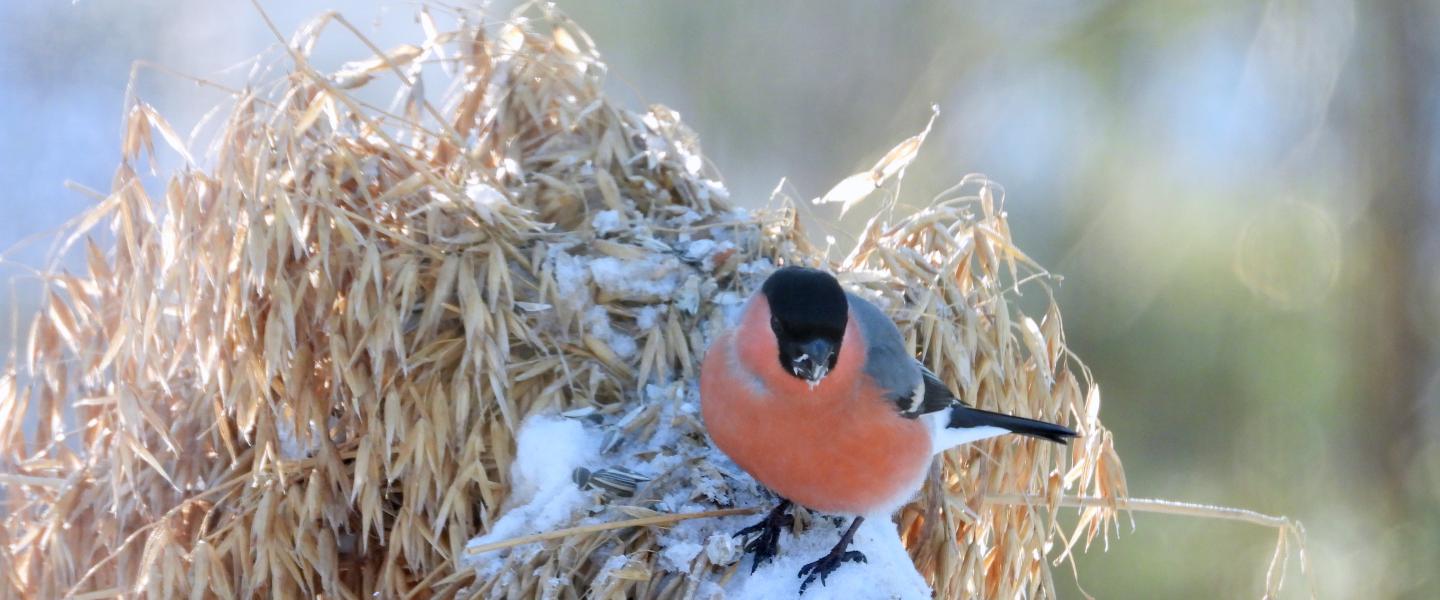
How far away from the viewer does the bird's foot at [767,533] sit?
1.42 metres

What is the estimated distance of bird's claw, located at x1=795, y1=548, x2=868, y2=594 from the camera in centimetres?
141

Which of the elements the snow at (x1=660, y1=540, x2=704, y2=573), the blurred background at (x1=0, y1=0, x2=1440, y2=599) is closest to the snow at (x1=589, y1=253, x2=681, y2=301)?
the snow at (x1=660, y1=540, x2=704, y2=573)

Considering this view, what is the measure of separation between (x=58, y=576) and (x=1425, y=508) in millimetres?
4727

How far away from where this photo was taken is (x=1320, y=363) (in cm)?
434

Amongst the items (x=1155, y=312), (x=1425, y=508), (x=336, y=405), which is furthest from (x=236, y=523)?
(x=1425, y=508)

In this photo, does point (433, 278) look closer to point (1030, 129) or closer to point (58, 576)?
point (58, 576)

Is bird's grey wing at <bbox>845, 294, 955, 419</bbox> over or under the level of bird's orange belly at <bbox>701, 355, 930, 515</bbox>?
over

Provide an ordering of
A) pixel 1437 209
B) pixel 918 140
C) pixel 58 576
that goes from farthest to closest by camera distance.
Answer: pixel 1437 209
pixel 918 140
pixel 58 576

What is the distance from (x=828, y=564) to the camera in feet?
4.71

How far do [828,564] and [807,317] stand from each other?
1.08 ft

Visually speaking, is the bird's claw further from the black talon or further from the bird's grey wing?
the bird's grey wing

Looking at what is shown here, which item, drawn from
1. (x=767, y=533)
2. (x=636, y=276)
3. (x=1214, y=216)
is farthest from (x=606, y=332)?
(x=1214, y=216)

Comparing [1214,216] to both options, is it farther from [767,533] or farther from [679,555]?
[679,555]

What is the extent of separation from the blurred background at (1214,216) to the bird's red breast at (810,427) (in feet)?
7.44
